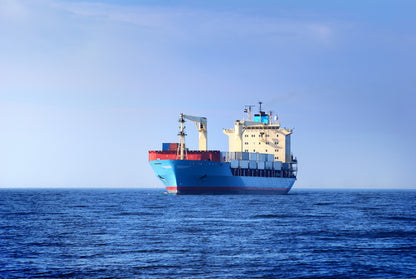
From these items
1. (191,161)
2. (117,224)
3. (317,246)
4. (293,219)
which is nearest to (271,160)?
(191,161)

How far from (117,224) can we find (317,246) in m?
18.2

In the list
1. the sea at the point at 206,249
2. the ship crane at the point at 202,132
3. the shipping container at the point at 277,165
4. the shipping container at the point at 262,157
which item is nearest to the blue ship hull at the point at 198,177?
the ship crane at the point at 202,132

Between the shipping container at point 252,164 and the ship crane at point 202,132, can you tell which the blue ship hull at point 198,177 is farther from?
the ship crane at point 202,132

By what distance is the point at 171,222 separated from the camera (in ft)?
156

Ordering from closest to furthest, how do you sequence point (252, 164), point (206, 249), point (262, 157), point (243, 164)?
point (206, 249) → point (243, 164) → point (252, 164) → point (262, 157)

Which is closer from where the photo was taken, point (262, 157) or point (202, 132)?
point (202, 132)

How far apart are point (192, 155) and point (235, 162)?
1165cm

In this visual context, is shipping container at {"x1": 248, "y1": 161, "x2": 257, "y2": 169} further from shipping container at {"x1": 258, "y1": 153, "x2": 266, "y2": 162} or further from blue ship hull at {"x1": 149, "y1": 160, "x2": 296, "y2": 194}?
blue ship hull at {"x1": 149, "y1": 160, "x2": 296, "y2": 194}

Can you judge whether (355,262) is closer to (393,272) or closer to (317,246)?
(393,272)

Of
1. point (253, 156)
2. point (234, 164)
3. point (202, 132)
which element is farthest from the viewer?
point (253, 156)

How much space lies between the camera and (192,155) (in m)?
104

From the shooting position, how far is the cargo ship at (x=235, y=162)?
100875 mm

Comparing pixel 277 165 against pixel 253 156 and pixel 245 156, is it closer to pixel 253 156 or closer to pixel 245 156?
pixel 253 156

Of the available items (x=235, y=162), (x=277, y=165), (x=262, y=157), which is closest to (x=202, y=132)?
(x=235, y=162)
